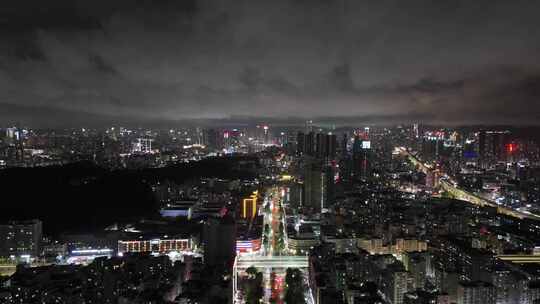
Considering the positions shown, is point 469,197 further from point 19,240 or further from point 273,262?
point 19,240

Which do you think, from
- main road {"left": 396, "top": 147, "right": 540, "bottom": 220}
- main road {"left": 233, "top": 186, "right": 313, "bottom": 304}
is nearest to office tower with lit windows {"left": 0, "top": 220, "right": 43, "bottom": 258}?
main road {"left": 233, "top": 186, "right": 313, "bottom": 304}

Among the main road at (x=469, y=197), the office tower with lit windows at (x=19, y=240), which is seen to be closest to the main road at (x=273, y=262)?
the office tower with lit windows at (x=19, y=240)

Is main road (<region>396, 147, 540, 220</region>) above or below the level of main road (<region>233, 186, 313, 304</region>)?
above

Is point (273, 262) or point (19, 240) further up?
point (19, 240)

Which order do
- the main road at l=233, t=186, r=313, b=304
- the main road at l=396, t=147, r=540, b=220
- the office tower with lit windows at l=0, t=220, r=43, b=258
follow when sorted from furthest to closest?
the main road at l=396, t=147, r=540, b=220 → the office tower with lit windows at l=0, t=220, r=43, b=258 → the main road at l=233, t=186, r=313, b=304

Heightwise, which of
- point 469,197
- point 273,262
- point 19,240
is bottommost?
point 273,262

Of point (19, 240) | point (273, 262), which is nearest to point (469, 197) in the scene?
point (273, 262)

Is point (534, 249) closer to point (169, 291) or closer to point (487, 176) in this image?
point (169, 291)

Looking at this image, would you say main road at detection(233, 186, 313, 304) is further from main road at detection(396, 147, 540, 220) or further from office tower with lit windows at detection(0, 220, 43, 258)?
main road at detection(396, 147, 540, 220)

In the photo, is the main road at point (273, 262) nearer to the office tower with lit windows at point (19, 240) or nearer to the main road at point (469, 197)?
the office tower with lit windows at point (19, 240)

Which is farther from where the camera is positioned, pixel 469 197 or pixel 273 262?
pixel 469 197

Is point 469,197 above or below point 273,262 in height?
above
